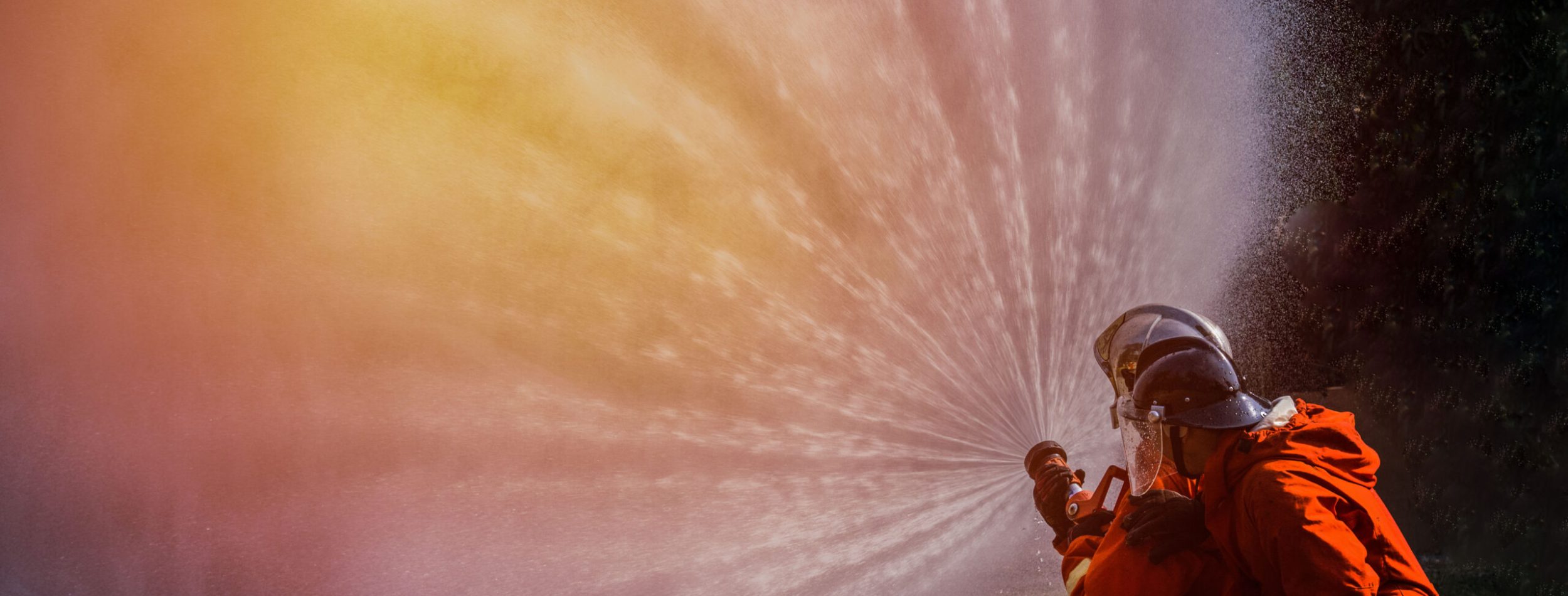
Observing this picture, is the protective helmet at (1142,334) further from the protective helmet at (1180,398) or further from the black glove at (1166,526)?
the black glove at (1166,526)

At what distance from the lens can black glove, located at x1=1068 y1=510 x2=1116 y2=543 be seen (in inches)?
92.5

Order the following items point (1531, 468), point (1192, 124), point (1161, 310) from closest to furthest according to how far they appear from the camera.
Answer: point (1161, 310), point (1531, 468), point (1192, 124)

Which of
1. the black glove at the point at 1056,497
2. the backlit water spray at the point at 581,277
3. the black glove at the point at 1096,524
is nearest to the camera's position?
the black glove at the point at 1096,524

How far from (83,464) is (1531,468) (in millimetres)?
7362

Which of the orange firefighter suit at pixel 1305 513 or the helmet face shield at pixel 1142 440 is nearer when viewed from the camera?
the orange firefighter suit at pixel 1305 513

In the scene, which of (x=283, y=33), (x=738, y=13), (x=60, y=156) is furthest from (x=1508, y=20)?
(x=60, y=156)

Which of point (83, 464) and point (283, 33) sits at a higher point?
point (283, 33)

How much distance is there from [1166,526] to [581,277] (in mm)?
3209

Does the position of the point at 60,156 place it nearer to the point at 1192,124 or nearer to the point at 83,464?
the point at 83,464

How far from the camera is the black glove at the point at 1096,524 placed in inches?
92.5

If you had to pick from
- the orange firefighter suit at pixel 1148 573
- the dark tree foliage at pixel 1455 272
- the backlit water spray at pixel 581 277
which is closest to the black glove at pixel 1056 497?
the orange firefighter suit at pixel 1148 573

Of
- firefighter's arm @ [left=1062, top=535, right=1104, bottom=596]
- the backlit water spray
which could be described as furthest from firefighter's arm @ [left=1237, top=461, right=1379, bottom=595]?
the backlit water spray

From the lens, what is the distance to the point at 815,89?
471 centimetres

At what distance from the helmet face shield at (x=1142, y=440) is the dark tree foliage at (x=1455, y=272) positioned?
342cm
